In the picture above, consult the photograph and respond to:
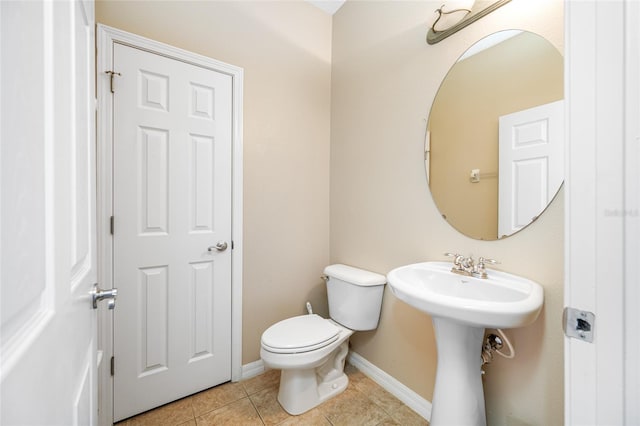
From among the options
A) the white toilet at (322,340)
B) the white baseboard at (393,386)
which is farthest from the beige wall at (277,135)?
the white baseboard at (393,386)

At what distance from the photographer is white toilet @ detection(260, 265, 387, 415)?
139cm

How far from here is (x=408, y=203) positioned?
158 centimetres

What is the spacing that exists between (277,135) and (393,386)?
1855mm

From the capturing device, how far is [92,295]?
683 millimetres

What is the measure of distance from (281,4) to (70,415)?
2383mm

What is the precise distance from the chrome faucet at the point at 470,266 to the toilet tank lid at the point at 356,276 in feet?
1.72

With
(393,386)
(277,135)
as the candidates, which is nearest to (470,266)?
(393,386)

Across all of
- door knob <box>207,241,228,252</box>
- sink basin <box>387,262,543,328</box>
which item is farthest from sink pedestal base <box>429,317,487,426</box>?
door knob <box>207,241,228,252</box>

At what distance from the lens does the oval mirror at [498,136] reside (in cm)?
105

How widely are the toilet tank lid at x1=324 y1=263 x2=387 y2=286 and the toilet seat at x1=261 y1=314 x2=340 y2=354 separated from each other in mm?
302

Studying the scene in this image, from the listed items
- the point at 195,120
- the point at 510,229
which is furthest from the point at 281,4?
the point at 510,229

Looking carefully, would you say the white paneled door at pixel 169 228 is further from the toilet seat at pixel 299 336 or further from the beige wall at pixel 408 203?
the beige wall at pixel 408 203

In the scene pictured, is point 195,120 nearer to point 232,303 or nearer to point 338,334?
point 232,303

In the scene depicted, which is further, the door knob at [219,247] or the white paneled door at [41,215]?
the door knob at [219,247]
